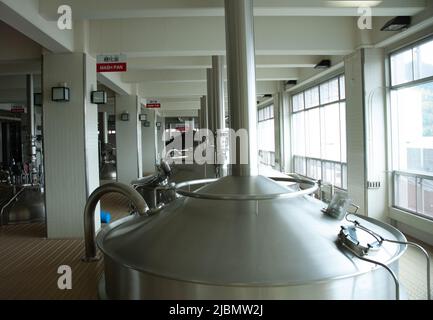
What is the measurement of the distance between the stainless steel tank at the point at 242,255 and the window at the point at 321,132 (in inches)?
229


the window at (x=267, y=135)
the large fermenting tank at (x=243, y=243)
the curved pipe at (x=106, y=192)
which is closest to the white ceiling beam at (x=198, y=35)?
the large fermenting tank at (x=243, y=243)

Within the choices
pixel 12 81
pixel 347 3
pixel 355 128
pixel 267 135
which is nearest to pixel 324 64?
pixel 355 128

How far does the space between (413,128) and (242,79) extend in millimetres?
4080

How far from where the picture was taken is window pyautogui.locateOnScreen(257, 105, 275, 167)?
1377 centimetres

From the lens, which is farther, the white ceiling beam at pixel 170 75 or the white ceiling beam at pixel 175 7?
the white ceiling beam at pixel 170 75

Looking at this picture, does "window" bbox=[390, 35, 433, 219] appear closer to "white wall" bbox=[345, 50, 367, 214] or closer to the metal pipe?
"white wall" bbox=[345, 50, 367, 214]

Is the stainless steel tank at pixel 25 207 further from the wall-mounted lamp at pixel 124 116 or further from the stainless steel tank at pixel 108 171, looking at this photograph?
the stainless steel tank at pixel 108 171

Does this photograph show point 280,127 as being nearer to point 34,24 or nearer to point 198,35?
point 198,35

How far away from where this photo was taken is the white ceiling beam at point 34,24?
3.41m

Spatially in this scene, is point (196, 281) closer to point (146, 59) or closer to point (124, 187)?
point (124, 187)

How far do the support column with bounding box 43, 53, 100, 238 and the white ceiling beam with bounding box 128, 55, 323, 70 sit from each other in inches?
49.4

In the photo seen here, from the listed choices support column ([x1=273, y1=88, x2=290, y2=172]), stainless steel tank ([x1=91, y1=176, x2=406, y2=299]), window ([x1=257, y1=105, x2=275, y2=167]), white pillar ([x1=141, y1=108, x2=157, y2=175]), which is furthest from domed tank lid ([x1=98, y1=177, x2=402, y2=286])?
Answer: white pillar ([x1=141, y1=108, x2=157, y2=175])

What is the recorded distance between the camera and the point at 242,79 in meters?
2.12
